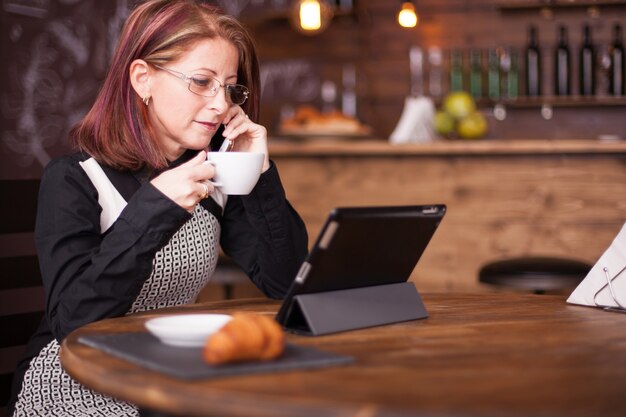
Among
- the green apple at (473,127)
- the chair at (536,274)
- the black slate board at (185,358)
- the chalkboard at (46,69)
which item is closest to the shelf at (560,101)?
the green apple at (473,127)

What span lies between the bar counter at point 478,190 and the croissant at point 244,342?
2.55 m

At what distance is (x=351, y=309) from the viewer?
1.27 meters

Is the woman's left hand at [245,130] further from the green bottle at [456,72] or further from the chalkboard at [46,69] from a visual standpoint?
the green bottle at [456,72]

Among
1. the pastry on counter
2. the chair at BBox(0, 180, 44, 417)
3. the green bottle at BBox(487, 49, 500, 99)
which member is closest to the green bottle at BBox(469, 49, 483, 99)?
the green bottle at BBox(487, 49, 500, 99)

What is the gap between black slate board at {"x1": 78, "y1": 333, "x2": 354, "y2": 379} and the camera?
3.06 feet

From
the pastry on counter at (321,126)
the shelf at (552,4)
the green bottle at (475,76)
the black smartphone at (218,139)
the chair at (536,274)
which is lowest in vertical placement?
the chair at (536,274)

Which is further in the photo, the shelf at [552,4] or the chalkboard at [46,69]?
the shelf at [552,4]

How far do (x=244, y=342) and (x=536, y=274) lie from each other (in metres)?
1.96

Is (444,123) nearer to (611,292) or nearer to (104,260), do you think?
(611,292)

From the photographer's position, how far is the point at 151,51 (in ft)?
5.60

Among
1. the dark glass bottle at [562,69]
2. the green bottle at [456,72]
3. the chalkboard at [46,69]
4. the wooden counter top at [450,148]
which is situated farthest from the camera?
the green bottle at [456,72]

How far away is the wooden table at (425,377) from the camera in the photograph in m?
0.82

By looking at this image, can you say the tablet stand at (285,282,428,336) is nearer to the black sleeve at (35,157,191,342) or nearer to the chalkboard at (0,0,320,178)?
the black sleeve at (35,157,191,342)

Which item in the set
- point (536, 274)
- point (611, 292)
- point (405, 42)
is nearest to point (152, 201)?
point (611, 292)
